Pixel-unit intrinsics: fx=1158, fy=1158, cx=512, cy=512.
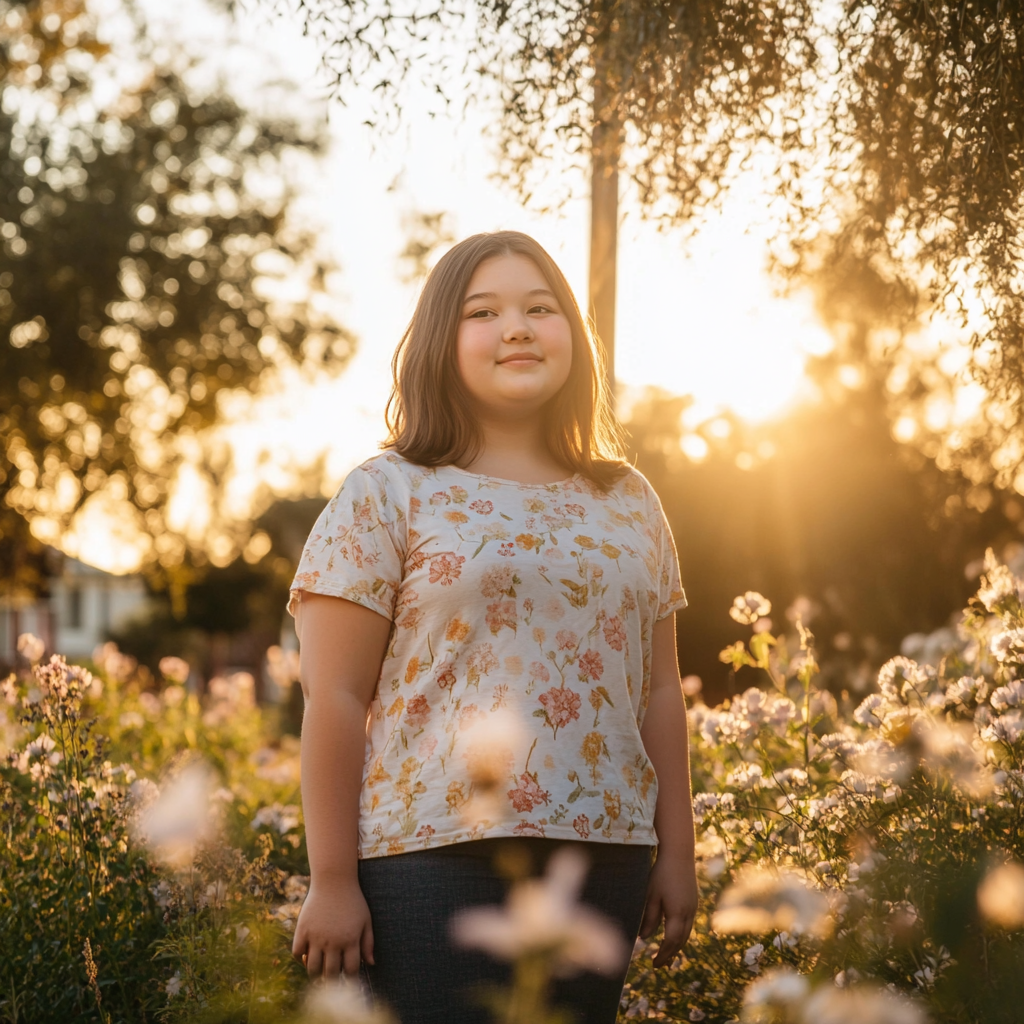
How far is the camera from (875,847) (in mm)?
2238

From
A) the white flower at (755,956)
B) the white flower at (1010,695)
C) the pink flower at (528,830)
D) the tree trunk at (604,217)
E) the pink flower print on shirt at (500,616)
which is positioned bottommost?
the white flower at (755,956)

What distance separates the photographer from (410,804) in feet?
6.55

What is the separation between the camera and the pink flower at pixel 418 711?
2.05m

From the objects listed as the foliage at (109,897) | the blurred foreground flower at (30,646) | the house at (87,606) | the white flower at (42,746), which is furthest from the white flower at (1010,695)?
the house at (87,606)

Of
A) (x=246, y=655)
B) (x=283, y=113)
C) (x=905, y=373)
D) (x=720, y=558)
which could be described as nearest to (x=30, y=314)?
(x=283, y=113)

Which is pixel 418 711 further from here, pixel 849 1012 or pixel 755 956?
pixel 849 1012

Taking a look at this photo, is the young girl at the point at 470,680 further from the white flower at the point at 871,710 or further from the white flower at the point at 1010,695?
the white flower at the point at 1010,695

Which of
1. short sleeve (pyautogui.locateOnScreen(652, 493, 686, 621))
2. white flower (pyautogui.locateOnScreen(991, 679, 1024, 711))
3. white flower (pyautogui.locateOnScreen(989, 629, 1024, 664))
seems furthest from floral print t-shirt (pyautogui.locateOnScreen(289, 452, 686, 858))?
white flower (pyautogui.locateOnScreen(989, 629, 1024, 664))

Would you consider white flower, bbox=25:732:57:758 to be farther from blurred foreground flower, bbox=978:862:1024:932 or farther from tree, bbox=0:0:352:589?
tree, bbox=0:0:352:589

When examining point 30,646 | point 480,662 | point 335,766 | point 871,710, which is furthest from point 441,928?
point 30,646

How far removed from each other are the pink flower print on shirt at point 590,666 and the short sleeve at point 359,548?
0.36 m

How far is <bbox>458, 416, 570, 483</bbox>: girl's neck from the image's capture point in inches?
90.8

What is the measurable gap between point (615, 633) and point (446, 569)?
345 mm

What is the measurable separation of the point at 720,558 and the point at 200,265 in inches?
327
